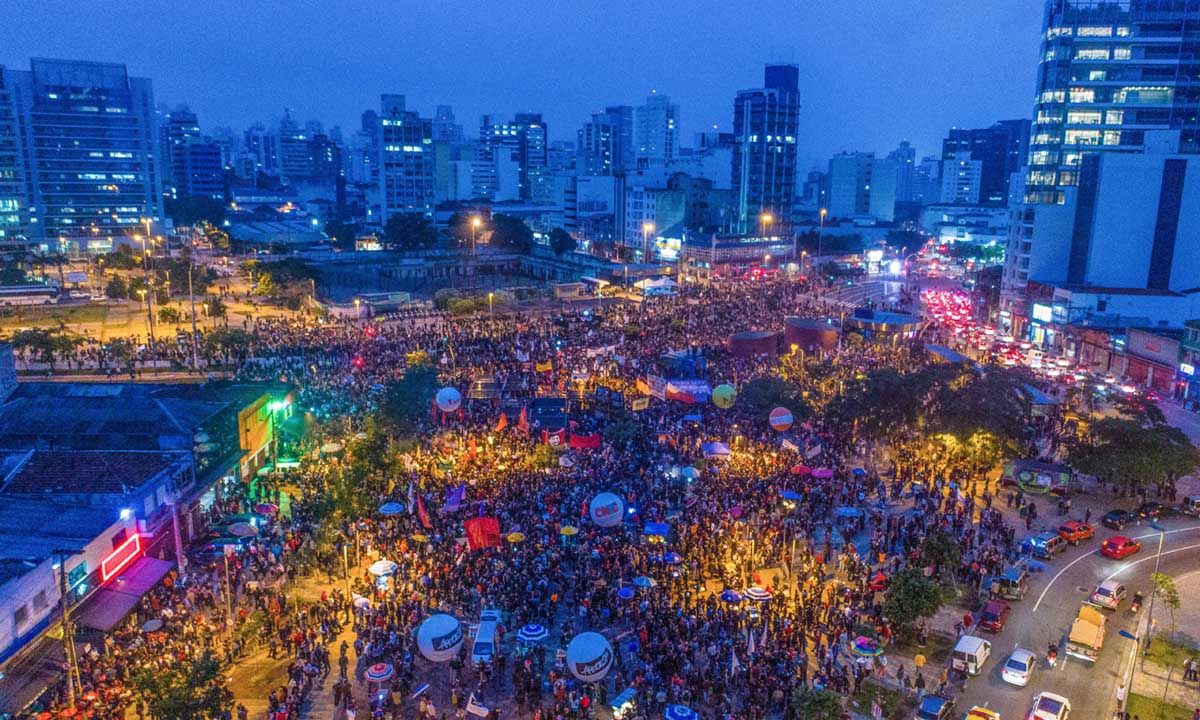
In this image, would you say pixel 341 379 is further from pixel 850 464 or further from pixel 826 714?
pixel 826 714

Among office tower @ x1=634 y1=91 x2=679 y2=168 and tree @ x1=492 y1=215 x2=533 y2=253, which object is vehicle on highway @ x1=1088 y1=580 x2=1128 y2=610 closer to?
tree @ x1=492 y1=215 x2=533 y2=253

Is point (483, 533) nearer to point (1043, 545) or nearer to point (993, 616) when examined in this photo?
point (993, 616)

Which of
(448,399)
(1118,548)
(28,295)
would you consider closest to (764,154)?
(28,295)

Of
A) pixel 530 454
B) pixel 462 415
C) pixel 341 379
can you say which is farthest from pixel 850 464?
pixel 341 379

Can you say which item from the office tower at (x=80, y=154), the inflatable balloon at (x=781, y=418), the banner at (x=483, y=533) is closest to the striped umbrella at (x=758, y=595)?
the banner at (x=483, y=533)

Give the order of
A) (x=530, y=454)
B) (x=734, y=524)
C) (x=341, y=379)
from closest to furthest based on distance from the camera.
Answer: (x=734, y=524) < (x=530, y=454) < (x=341, y=379)

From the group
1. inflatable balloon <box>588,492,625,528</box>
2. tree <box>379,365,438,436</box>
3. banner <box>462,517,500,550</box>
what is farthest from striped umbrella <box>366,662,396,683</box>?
tree <box>379,365,438,436</box>
